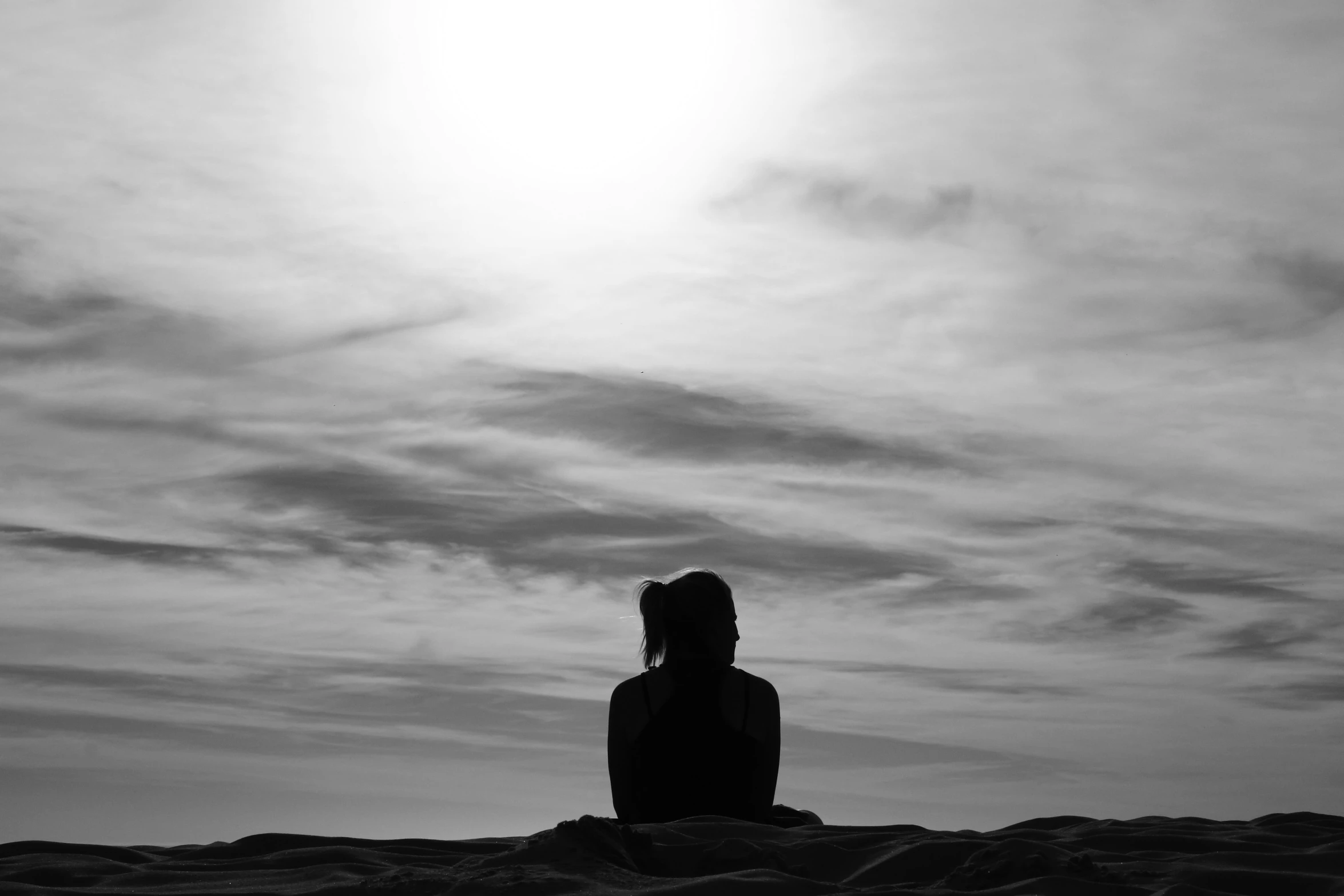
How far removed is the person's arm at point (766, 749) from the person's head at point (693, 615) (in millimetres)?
321

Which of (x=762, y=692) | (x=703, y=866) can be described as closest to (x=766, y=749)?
(x=762, y=692)

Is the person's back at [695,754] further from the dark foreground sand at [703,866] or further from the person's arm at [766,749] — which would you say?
the dark foreground sand at [703,866]

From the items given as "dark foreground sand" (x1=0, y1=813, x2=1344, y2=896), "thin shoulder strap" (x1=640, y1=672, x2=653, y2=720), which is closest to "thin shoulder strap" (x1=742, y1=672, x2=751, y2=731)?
"thin shoulder strap" (x1=640, y1=672, x2=653, y2=720)

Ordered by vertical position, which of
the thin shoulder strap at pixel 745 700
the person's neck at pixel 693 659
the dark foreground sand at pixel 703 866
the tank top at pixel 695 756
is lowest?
the dark foreground sand at pixel 703 866

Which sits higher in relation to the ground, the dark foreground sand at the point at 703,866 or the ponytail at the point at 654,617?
the ponytail at the point at 654,617

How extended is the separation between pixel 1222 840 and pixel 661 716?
2.74m

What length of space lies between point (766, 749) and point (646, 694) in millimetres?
712

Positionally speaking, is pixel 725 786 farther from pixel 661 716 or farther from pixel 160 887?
pixel 160 887

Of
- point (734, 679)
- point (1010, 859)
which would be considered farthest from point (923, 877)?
point (734, 679)

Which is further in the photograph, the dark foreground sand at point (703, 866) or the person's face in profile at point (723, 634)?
the person's face in profile at point (723, 634)

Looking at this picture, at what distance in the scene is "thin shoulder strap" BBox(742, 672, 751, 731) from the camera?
611 cm

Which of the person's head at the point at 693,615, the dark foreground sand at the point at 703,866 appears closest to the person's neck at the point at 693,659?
the person's head at the point at 693,615

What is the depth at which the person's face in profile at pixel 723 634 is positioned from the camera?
5996 millimetres

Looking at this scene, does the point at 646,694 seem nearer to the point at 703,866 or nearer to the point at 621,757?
the point at 621,757
